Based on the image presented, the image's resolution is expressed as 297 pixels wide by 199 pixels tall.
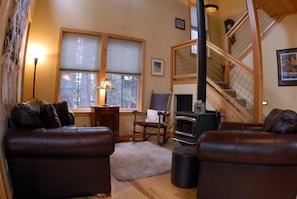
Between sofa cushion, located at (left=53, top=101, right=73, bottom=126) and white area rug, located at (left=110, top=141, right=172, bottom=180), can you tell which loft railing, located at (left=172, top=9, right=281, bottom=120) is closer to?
white area rug, located at (left=110, top=141, right=172, bottom=180)

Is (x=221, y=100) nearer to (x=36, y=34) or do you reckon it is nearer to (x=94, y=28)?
(x=94, y=28)

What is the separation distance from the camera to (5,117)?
184 cm

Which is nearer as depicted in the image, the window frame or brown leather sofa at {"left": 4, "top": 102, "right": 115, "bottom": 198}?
brown leather sofa at {"left": 4, "top": 102, "right": 115, "bottom": 198}

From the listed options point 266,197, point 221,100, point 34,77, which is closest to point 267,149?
point 266,197

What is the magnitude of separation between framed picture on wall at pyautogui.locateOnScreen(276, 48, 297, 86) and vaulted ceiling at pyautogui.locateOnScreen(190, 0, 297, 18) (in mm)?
763

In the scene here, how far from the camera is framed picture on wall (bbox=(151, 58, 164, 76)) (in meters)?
5.41

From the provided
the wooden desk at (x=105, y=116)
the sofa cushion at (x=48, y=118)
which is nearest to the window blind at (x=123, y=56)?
the wooden desk at (x=105, y=116)

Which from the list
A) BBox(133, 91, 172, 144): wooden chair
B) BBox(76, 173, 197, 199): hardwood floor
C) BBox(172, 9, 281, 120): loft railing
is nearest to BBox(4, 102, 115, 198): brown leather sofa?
BBox(76, 173, 197, 199): hardwood floor

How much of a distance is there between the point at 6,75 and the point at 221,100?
3607mm

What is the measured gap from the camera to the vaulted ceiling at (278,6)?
12.7 feet

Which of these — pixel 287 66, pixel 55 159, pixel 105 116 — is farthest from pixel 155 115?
pixel 55 159

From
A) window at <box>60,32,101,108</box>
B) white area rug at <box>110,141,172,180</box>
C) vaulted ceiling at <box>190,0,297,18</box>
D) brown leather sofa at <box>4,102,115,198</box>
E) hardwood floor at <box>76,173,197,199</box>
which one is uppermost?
vaulted ceiling at <box>190,0,297,18</box>

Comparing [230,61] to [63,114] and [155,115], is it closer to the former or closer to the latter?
[155,115]

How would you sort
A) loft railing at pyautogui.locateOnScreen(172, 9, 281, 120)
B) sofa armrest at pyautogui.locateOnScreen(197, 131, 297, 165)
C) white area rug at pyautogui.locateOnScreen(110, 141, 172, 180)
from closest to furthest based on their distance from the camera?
1. sofa armrest at pyautogui.locateOnScreen(197, 131, 297, 165)
2. white area rug at pyautogui.locateOnScreen(110, 141, 172, 180)
3. loft railing at pyautogui.locateOnScreen(172, 9, 281, 120)
